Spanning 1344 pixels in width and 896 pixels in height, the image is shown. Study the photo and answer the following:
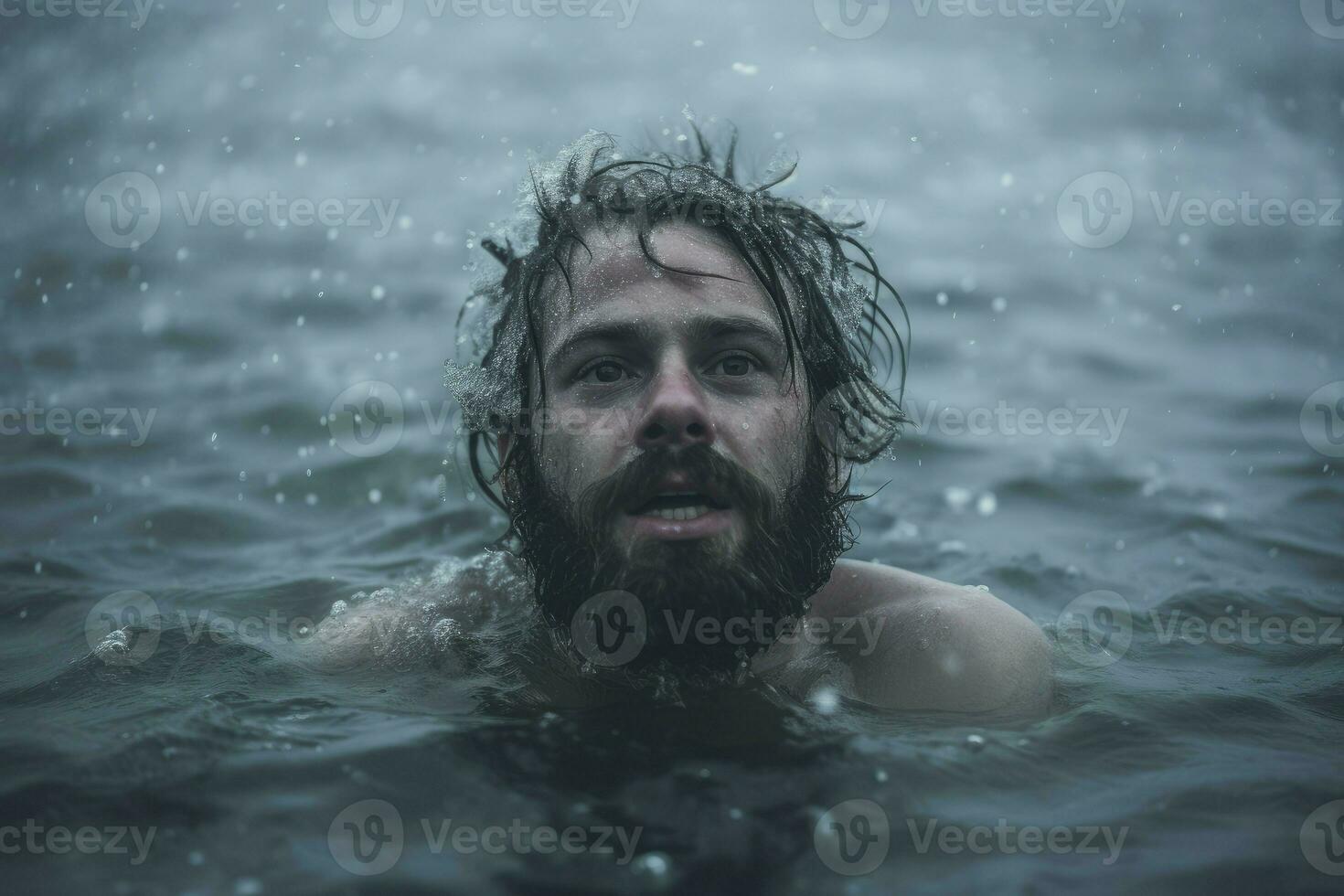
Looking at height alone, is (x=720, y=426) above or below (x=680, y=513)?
above

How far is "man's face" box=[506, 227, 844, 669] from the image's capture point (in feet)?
8.47

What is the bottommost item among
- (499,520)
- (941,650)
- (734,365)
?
(499,520)

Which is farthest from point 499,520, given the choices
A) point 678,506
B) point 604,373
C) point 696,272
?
point 678,506

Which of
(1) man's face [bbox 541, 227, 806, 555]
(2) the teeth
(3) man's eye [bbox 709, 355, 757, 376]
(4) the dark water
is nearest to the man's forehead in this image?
(1) man's face [bbox 541, 227, 806, 555]

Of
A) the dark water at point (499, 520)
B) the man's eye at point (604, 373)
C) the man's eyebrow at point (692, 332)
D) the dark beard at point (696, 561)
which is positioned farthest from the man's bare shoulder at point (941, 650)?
the man's eye at point (604, 373)

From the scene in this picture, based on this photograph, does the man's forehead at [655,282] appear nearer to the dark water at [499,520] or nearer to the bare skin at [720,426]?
the bare skin at [720,426]

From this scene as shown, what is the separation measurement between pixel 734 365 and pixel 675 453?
383mm

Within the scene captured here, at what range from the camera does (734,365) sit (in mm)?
2818

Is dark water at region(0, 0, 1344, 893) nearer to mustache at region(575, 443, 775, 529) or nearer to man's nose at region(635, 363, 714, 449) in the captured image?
mustache at region(575, 443, 775, 529)

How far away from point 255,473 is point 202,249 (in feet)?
11.5

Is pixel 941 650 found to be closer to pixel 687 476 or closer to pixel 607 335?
pixel 687 476

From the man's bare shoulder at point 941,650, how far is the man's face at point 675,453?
9.8 inches

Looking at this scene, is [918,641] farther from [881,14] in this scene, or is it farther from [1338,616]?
[881,14]

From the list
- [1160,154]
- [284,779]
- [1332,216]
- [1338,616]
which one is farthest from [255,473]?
[1332,216]
